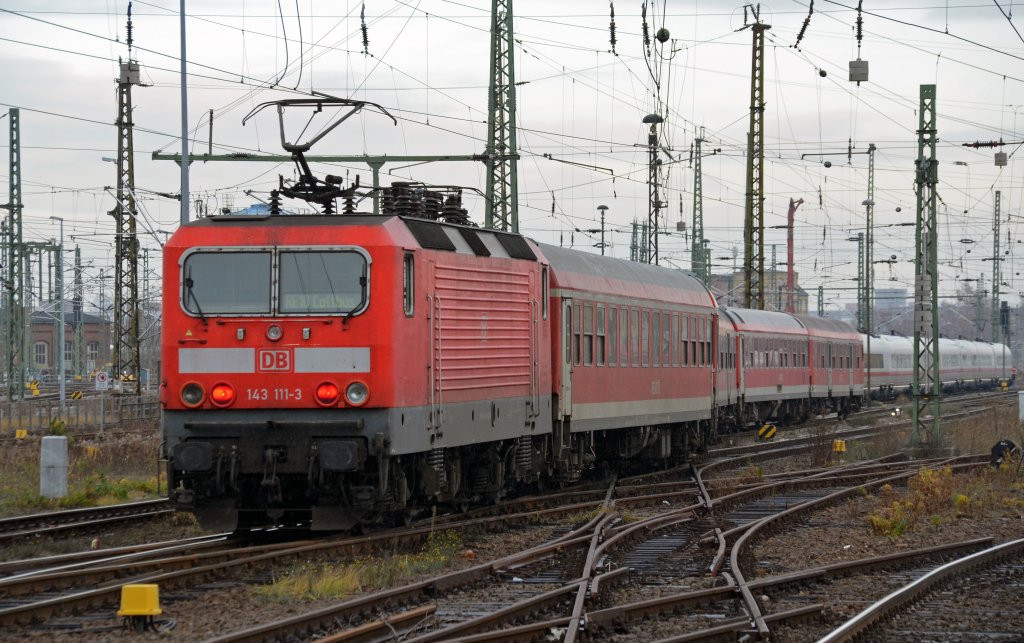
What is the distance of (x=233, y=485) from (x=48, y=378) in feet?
278

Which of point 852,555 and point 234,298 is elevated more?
point 234,298


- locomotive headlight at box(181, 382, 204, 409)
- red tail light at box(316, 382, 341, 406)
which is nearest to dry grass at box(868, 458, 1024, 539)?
red tail light at box(316, 382, 341, 406)

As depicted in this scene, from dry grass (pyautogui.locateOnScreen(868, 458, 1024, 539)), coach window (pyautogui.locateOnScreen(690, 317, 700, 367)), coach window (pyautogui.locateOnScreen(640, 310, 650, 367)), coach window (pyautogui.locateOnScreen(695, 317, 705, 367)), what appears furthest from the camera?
coach window (pyautogui.locateOnScreen(695, 317, 705, 367))

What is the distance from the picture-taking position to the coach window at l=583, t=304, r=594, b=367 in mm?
20562

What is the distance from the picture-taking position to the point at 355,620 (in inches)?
406

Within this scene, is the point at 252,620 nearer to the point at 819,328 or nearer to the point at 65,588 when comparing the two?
the point at 65,588

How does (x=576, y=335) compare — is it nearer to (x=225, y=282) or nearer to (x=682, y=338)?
(x=682, y=338)

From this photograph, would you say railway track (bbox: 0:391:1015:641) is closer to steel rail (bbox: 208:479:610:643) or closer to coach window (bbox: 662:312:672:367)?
steel rail (bbox: 208:479:610:643)

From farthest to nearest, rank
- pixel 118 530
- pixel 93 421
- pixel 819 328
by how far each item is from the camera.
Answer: pixel 819 328
pixel 93 421
pixel 118 530

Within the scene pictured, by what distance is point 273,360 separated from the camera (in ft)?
45.4

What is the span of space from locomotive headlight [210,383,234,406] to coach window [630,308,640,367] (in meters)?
10.2

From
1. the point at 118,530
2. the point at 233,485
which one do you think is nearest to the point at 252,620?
the point at 233,485

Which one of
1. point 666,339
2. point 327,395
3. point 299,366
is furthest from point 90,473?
point 327,395

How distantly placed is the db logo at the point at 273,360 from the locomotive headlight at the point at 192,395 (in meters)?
0.65
